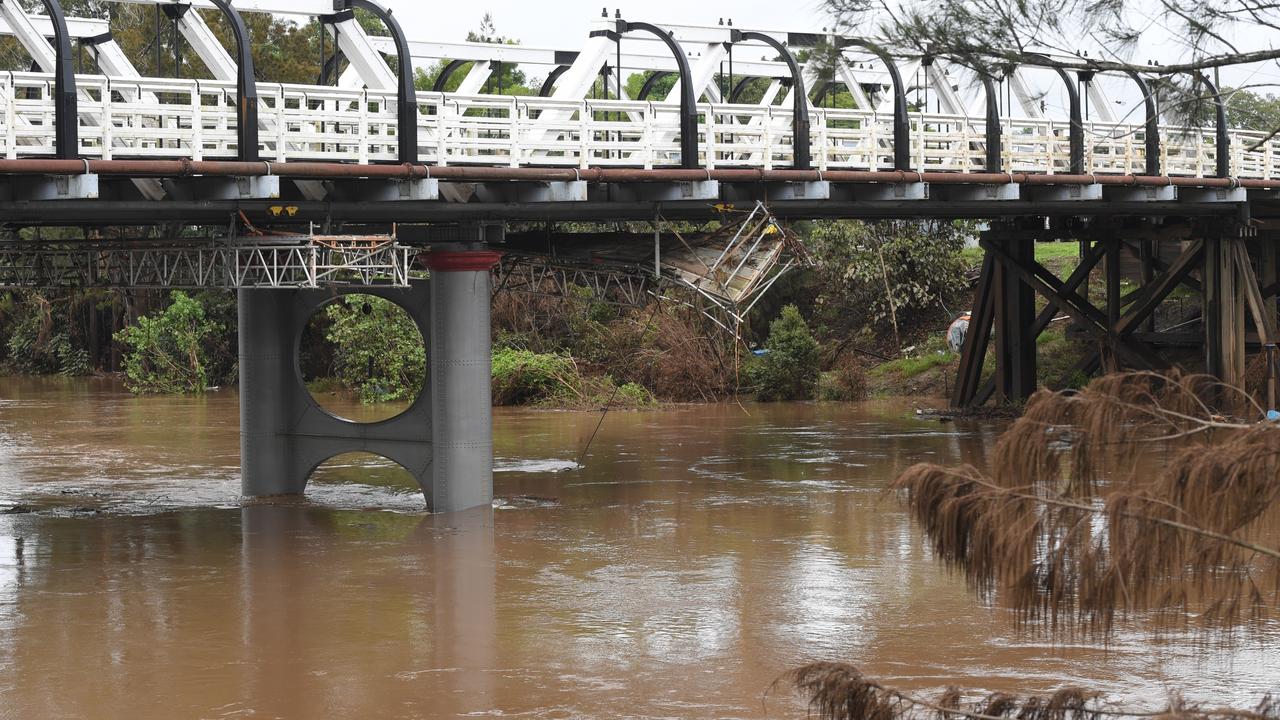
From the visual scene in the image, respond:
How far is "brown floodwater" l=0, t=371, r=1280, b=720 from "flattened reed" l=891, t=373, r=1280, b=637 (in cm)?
384

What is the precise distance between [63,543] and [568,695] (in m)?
9.04

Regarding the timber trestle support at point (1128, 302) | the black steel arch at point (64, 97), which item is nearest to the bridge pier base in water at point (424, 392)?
the black steel arch at point (64, 97)

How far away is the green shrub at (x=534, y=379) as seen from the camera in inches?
1428

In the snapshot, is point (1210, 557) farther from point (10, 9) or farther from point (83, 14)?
point (83, 14)

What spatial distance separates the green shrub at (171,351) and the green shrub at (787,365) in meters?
15.7

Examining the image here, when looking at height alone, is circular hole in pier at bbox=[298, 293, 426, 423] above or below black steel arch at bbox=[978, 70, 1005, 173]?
below

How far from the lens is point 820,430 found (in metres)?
30.4

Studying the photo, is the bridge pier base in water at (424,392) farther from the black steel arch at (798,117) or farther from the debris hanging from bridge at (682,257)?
the black steel arch at (798,117)

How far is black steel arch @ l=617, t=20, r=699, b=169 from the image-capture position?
61.5 ft

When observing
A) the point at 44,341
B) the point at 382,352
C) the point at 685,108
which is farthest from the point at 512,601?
the point at 44,341

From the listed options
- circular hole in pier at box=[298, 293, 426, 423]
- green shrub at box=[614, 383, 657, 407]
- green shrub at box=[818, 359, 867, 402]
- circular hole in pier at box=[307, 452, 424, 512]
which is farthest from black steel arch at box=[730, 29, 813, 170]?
circular hole in pier at box=[298, 293, 426, 423]

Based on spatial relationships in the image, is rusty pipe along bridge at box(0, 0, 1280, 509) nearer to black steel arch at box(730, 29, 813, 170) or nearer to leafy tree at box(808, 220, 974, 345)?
black steel arch at box(730, 29, 813, 170)

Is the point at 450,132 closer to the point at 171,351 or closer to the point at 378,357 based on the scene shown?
the point at 378,357

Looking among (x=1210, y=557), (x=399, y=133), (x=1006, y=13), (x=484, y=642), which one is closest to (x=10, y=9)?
(x=399, y=133)
